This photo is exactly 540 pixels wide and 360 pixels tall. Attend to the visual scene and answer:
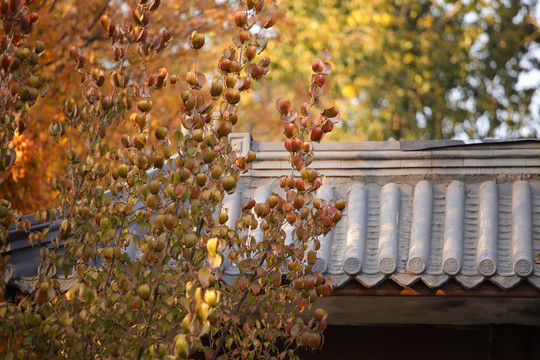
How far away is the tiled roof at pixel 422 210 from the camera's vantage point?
361 cm

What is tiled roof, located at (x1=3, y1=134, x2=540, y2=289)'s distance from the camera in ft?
11.8

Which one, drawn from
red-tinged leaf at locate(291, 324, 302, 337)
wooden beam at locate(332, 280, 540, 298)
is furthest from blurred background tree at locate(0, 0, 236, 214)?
red-tinged leaf at locate(291, 324, 302, 337)

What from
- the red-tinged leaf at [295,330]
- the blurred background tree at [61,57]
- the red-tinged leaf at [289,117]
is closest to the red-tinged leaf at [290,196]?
Result: the red-tinged leaf at [289,117]

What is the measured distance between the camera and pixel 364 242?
12.9 feet

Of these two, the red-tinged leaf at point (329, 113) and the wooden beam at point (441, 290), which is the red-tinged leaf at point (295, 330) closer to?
the wooden beam at point (441, 290)

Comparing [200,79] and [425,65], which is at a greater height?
[425,65]

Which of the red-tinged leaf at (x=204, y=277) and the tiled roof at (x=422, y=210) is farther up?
the tiled roof at (x=422, y=210)

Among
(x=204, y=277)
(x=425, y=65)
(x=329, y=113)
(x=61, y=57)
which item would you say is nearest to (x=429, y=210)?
(x=329, y=113)

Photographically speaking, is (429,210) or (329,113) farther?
(429,210)

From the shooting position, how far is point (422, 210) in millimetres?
4059

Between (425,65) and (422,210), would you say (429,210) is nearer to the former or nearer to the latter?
(422,210)

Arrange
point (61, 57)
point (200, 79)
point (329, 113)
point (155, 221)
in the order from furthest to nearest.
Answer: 1. point (61, 57)
2. point (329, 113)
3. point (200, 79)
4. point (155, 221)

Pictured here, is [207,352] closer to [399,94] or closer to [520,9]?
[399,94]

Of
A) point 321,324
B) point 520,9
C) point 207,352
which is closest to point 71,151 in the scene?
point 207,352
